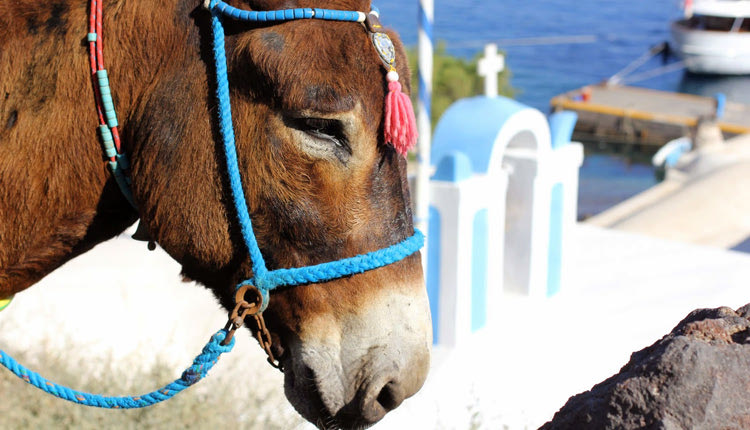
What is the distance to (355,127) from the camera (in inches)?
69.6

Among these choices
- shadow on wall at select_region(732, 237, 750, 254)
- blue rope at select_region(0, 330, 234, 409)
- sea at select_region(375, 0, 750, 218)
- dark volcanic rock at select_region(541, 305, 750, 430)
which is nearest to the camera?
dark volcanic rock at select_region(541, 305, 750, 430)

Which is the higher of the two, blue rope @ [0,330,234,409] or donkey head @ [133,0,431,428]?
donkey head @ [133,0,431,428]

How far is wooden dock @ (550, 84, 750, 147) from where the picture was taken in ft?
71.9

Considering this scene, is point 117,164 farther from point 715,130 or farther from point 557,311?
point 715,130

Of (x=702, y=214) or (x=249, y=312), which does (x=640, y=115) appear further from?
(x=249, y=312)

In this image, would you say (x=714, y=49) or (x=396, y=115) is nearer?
(x=396, y=115)

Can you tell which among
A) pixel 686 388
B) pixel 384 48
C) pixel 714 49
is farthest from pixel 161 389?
pixel 714 49

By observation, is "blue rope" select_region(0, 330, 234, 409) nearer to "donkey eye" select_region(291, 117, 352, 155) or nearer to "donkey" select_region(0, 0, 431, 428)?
"donkey" select_region(0, 0, 431, 428)

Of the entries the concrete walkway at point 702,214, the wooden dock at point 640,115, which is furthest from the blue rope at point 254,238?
the wooden dock at point 640,115

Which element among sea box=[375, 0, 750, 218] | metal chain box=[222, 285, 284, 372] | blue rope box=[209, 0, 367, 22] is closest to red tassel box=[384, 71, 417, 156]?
blue rope box=[209, 0, 367, 22]

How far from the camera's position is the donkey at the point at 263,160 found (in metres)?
1.77

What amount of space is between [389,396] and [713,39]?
31919 mm

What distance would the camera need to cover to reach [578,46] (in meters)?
38.9

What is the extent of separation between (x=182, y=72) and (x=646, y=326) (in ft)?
15.6
